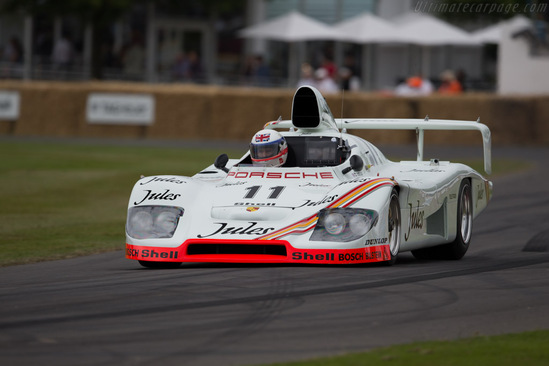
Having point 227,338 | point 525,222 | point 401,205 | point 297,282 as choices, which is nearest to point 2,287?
point 297,282

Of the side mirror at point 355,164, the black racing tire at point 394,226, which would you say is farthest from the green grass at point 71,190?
the black racing tire at point 394,226

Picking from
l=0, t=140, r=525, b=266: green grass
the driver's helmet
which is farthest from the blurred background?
the driver's helmet

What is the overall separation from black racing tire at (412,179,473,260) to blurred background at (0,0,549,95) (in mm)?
18670

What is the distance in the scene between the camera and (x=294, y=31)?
118 ft

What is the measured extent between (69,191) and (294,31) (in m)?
18.6

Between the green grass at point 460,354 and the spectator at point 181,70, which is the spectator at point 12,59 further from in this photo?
the green grass at point 460,354

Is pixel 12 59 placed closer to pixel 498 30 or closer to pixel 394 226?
pixel 498 30

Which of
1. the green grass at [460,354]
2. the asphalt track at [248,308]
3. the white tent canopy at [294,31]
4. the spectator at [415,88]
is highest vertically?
the white tent canopy at [294,31]

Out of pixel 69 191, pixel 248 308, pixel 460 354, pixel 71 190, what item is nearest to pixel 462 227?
pixel 248 308

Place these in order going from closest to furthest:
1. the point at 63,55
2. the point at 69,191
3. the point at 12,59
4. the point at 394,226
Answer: the point at 394,226 < the point at 69,191 < the point at 12,59 < the point at 63,55

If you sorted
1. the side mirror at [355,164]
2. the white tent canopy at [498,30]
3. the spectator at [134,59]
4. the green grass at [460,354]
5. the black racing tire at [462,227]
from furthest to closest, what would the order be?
the spectator at [134,59] < the white tent canopy at [498,30] < the black racing tire at [462,227] < the side mirror at [355,164] < the green grass at [460,354]

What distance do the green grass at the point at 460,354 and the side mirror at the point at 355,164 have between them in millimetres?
3930

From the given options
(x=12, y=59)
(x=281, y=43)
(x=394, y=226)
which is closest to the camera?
(x=394, y=226)

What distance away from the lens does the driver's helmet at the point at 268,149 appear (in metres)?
10.2
